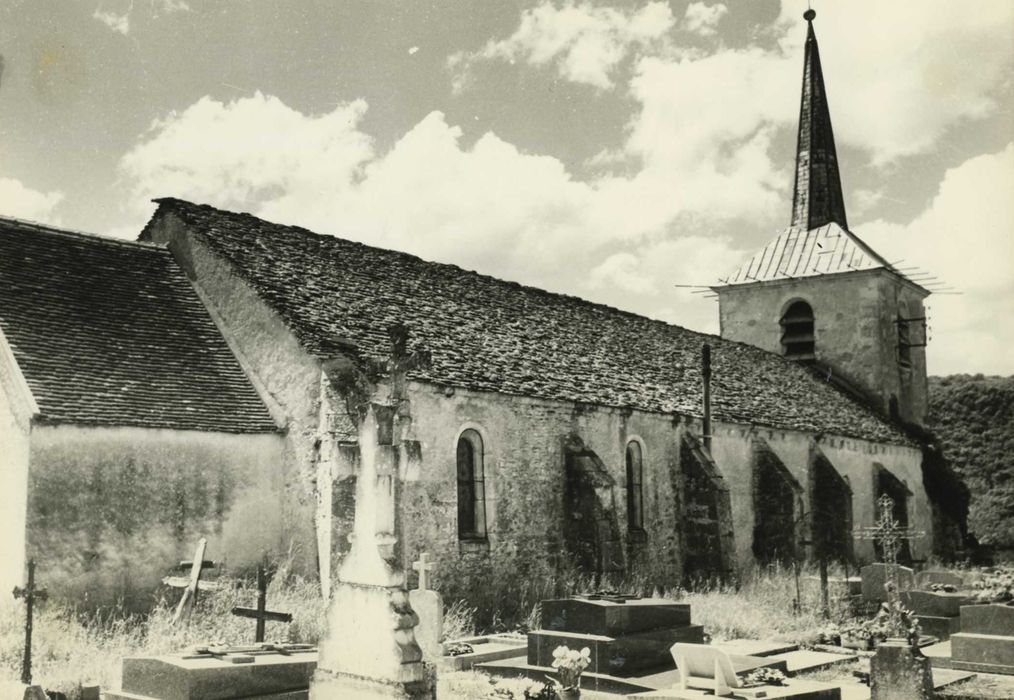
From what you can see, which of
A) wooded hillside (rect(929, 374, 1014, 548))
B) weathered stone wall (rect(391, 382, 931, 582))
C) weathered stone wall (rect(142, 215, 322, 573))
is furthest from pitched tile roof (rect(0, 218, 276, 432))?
wooded hillside (rect(929, 374, 1014, 548))

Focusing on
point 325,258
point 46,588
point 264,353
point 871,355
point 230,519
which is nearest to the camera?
point 46,588

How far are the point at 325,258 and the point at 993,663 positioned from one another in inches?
548

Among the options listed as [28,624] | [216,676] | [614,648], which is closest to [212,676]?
[216,676]

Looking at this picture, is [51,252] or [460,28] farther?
[51,252]

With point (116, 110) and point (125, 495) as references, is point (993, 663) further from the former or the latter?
point (116, 110)

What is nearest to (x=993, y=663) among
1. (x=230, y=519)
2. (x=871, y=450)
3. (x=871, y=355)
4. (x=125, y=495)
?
(x=230, y=519)

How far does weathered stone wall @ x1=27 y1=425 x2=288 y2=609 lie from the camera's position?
14086 mm

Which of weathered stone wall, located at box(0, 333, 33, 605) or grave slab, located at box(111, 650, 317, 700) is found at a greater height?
weathered stone wall, located at box(0, 333, 33, 605)

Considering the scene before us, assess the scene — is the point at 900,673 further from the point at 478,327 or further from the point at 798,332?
the point at 798,332

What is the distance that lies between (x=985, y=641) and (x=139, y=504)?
12.6 metres

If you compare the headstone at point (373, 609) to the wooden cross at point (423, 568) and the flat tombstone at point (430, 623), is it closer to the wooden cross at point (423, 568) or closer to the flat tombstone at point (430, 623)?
the flat tombstone at point (430, 623)

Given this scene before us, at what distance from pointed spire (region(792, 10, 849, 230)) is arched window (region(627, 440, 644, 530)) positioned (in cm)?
1896

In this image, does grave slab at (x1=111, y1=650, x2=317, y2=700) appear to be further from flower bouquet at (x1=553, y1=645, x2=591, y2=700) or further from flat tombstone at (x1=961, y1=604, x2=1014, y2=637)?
flat tombstone at (x1=961, y1=604, x2=1014, y2=637)

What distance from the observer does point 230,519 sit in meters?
16.2
